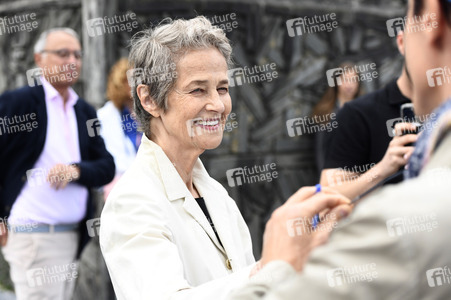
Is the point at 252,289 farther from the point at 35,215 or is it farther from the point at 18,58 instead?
the point at 18,58

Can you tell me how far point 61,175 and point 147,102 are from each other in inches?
82.0

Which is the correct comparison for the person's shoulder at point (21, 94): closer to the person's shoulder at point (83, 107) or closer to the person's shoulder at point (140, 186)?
the person's shoulder at point (83, 107)

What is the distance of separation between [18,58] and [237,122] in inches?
87.3

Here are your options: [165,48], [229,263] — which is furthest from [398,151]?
[165,48]

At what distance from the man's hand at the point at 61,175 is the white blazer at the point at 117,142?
1.89 ft

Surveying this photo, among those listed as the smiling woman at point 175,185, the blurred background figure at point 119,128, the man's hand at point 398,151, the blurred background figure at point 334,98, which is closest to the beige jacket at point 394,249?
the smiling woman at point 175,185

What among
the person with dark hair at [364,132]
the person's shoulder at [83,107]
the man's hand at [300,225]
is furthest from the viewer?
the person's shoulder at [83,107]

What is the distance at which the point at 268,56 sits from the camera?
7.39 m

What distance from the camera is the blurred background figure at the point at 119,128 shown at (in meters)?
5.30

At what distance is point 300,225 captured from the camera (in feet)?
5.35

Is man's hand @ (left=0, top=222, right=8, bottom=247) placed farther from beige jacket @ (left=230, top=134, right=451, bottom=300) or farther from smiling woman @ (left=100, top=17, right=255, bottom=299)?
beige jacket @ (left=230, top=134, right=451, bottom=300)

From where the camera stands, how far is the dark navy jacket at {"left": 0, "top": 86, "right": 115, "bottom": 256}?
4637mm

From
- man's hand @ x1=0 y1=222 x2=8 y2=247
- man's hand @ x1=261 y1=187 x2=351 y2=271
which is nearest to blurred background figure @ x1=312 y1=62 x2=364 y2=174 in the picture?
man's hand @ x1=0 y1=222 x2=8 y2=247

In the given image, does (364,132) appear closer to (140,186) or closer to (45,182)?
(140,186)
